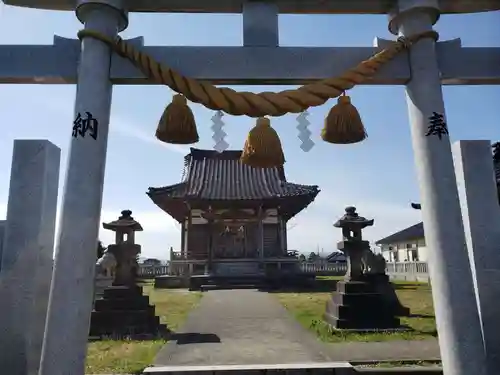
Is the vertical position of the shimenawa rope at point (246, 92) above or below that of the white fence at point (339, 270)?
above

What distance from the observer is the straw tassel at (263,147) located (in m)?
3.03

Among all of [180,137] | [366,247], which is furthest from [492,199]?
[366,247]

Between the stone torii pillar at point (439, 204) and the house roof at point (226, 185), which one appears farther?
the house roof at point (226, 185)

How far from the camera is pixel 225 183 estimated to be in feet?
73.9

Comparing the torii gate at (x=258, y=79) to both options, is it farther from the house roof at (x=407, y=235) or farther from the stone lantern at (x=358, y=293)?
the house roof at (x=407, y=235)

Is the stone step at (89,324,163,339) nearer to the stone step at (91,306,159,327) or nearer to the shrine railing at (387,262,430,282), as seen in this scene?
the stone step at (91,306,159,327)

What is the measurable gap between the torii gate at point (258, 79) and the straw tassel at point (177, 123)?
256 mm

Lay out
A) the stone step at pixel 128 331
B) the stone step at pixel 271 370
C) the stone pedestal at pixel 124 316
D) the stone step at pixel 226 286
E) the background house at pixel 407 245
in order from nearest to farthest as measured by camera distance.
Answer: the stone step at pixel 271 370 → the stone step at pixel 128 331 → the stone pedestal at pixel 124 316 → the stone step at pixel 226 286 → the background house at pixel 407 245

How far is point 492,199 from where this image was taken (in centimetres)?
310

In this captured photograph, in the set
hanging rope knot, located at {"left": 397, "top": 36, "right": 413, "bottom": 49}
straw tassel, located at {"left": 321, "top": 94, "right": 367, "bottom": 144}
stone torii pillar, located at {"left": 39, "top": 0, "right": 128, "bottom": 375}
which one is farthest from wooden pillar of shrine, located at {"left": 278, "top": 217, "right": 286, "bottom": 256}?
stone torii pillar, located at {"left": 39, "top": 0, "right": 128, "bottom": 375}

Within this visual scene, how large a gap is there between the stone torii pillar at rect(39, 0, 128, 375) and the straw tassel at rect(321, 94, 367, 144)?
69.1 inches

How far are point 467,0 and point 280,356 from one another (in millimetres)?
4890

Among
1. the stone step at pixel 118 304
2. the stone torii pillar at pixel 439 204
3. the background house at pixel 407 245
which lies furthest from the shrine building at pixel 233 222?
the stone torii pillar at pixel 439 204

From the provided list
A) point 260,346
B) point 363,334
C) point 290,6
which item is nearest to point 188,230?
point 363,334
